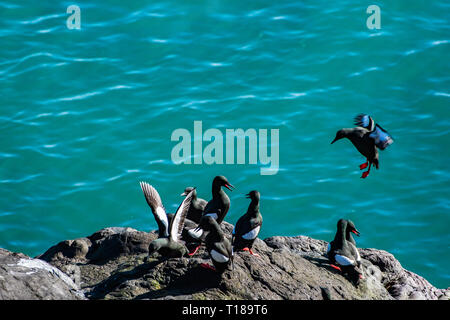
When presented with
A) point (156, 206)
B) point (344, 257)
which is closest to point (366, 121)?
point (344, 257)

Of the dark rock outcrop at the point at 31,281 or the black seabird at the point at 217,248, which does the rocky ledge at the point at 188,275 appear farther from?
the black seabird at the point at 217,248

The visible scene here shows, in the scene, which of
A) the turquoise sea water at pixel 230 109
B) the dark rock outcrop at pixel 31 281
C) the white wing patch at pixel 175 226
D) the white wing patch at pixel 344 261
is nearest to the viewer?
the dark rock outcrop at pixel 31 281

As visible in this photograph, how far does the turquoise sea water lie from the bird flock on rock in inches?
167

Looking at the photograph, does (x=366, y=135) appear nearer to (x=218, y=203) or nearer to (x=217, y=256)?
(x=218, y=203)

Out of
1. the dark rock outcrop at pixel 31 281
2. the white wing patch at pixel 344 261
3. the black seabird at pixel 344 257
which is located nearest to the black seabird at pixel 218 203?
the black seabird at pixel 344 257

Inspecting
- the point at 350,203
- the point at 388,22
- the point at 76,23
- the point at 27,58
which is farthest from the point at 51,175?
the point at 388,22

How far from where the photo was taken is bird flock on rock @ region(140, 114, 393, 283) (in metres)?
8.63

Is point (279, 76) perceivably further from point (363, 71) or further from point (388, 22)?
point (388, 22)

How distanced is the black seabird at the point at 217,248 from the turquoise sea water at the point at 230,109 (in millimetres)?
5585

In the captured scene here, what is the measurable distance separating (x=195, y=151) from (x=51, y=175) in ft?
10.9

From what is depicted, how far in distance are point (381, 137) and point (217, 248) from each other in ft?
8.78

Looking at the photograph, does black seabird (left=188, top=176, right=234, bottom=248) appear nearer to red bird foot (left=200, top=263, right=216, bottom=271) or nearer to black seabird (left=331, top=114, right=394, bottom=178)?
red bird foot (left=200, top=263, right=216, bottom=271)

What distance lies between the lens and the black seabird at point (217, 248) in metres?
8.26

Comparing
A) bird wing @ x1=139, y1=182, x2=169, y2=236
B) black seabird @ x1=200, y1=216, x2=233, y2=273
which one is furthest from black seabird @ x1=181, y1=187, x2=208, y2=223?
black seabird @ x1=200, y1=216, x2=233, y2=273
